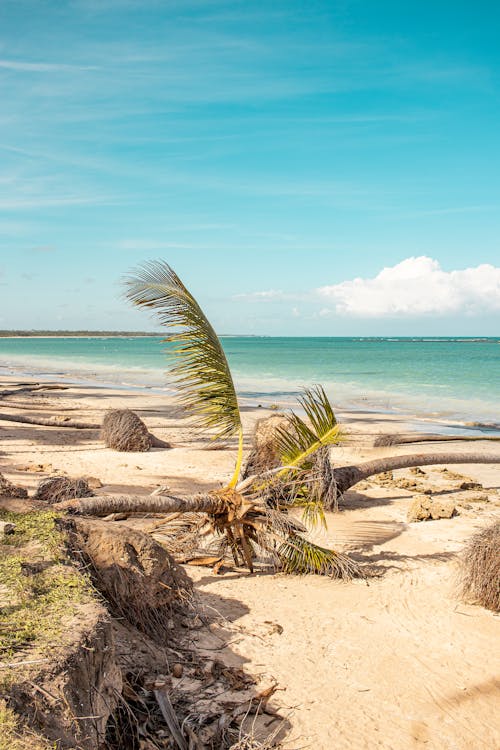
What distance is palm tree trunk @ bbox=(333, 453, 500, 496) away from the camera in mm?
9102

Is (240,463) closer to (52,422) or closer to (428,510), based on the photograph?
(428,510)

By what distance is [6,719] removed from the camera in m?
2.47

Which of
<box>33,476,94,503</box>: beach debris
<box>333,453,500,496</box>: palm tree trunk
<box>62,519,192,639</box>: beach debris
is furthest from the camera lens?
<box>333,453,500,496</box>: palm tree trunk

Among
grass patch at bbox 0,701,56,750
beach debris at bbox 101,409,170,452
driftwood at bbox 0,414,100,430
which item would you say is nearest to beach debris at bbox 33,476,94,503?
grass patch at bbox 0,701,56,750

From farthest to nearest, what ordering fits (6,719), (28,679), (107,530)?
(107,530) < (28,679) < (6,719)

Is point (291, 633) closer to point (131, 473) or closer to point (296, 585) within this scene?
point (296, 585)

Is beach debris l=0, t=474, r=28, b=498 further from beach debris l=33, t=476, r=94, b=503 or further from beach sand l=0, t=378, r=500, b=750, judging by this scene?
beach sand l=0, t=378, r=500, b=750

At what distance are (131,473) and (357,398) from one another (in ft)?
66.8

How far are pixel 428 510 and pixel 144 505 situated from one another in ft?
15.0

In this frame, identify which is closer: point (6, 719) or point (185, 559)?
point (6, 719)

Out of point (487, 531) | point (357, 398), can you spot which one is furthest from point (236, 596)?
point (357, 398)

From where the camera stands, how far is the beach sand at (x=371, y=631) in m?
4.10

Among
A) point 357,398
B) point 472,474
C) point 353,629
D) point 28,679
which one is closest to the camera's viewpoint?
point 28,679

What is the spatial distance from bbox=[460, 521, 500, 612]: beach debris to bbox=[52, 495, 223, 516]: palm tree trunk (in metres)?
2.47
